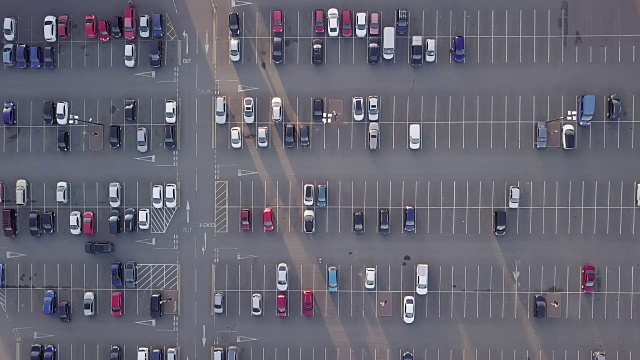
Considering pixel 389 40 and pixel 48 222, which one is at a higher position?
pixel 389 40

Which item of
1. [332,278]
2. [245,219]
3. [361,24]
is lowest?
[332,278]

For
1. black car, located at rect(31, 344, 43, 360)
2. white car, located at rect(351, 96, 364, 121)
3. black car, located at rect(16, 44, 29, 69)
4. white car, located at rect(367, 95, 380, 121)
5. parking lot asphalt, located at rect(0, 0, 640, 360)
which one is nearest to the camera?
white car, located at rect(367, 95, 380, 121)

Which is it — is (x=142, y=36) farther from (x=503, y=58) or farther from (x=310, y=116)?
(x=503, y=58)

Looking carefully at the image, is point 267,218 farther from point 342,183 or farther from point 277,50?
point 277,50

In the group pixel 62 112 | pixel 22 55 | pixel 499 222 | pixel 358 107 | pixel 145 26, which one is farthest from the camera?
Result: pixel 22 55

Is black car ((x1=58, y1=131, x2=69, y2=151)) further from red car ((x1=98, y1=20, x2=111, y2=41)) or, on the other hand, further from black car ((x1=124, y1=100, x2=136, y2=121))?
red car ((x1=98, y1=20, x2=111, y2=41))

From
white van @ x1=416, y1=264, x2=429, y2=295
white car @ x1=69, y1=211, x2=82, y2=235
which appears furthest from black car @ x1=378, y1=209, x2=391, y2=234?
white car @ x1=69, y1=211, x2=82, y2=235

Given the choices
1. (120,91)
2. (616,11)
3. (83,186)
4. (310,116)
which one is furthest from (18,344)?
(616,11)

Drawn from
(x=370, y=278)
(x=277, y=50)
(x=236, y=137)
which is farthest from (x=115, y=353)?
(x=277, y=50)
